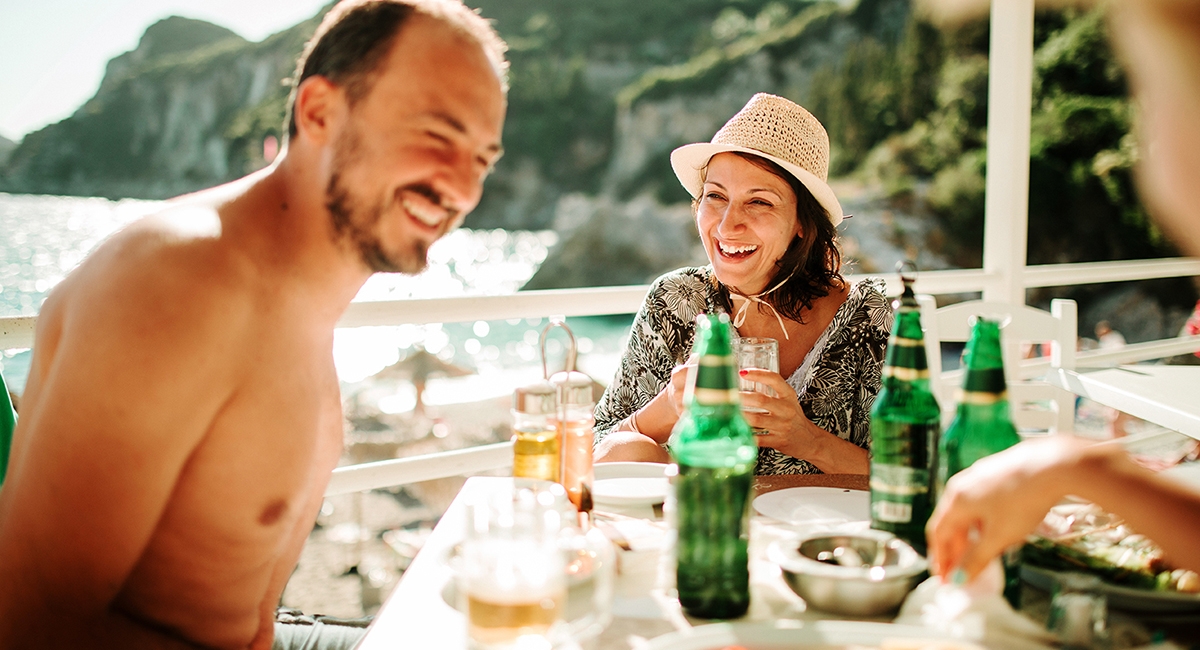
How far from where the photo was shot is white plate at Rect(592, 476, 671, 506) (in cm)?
131

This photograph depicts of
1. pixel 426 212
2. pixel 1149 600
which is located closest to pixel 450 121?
pixel 426 212

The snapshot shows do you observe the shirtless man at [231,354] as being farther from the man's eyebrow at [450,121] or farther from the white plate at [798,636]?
the white plate at [798,636]

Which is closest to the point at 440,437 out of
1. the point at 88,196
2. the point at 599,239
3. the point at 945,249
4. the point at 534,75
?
the point at 945,249

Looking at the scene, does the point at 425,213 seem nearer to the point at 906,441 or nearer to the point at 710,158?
the point at 906,441

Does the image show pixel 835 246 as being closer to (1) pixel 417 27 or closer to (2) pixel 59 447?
(1) pixel 417 27

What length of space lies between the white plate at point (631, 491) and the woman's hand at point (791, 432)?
29cm

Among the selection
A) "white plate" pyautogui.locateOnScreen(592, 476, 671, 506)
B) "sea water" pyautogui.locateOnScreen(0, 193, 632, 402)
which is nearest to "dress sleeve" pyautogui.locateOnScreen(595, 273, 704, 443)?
"white plate" pyautogui.locateOnScreen(592, 476, 671, 506)

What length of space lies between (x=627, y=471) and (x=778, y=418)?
0.36m

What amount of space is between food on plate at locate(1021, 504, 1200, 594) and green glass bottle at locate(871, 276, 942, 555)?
0.13 m

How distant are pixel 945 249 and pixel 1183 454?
2030 centimetres

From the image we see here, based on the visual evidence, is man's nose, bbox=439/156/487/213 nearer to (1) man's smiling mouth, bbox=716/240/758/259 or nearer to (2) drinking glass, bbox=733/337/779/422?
(2) drinking glass, bbox=733/337/779/422

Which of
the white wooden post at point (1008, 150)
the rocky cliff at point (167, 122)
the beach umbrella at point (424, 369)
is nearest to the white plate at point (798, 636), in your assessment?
the white wooden post at point (1008, 150)

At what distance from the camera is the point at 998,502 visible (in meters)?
0.81

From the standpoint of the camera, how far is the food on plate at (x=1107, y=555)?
906mm
